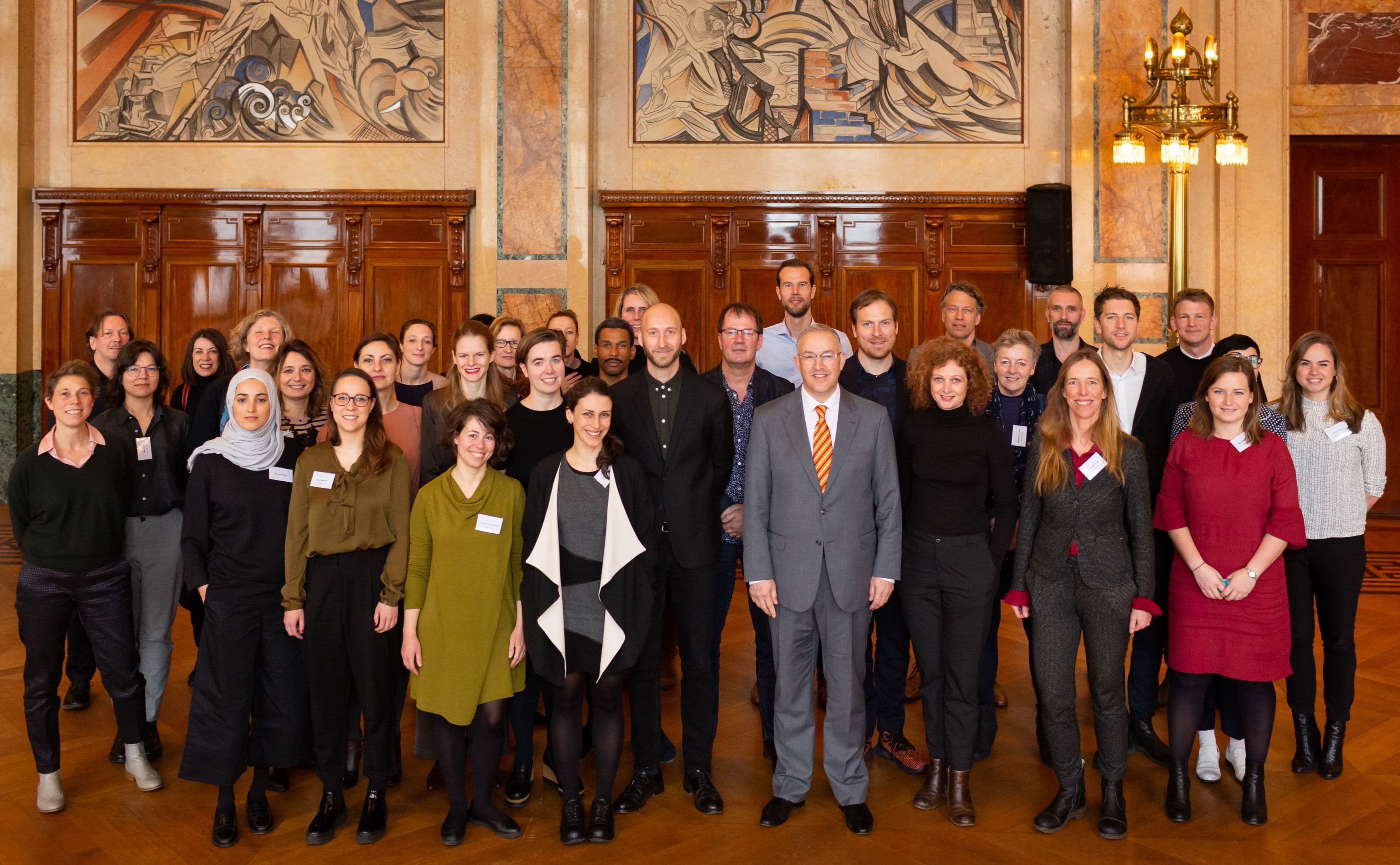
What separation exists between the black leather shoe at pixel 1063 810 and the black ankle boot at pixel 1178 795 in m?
0.29

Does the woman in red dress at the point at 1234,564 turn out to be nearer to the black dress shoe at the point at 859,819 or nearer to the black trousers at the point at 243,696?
the black dress shoe at the point at 859,819

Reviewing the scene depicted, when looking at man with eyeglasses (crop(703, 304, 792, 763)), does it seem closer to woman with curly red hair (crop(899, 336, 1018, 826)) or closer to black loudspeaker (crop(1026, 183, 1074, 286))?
woman with curly red hair (crop(899, 336, 1018, 826))

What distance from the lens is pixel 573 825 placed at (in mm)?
3375

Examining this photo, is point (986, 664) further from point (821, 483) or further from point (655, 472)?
point (655, 472)

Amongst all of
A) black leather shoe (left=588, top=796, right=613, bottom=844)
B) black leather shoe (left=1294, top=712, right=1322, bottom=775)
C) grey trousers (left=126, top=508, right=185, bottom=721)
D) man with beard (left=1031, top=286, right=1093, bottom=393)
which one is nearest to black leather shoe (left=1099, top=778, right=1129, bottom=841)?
black leather shoe (left=1294, top=712, right=1322, bottom=775)

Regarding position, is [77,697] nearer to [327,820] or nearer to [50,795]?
[50,795]

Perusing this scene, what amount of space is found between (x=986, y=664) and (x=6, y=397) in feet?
30.3

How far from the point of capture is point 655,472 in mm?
3701

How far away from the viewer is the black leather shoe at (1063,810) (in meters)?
3.43

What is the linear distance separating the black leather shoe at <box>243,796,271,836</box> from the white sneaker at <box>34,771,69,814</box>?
719 millimetres

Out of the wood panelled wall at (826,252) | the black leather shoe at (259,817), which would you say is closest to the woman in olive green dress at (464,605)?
the black leather shoe at (259,817)

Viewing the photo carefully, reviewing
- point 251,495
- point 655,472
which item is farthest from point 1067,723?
point 251,495

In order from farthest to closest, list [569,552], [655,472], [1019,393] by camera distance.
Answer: [1019,393] → [655,472] → [569,552]

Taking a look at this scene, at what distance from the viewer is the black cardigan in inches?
132
